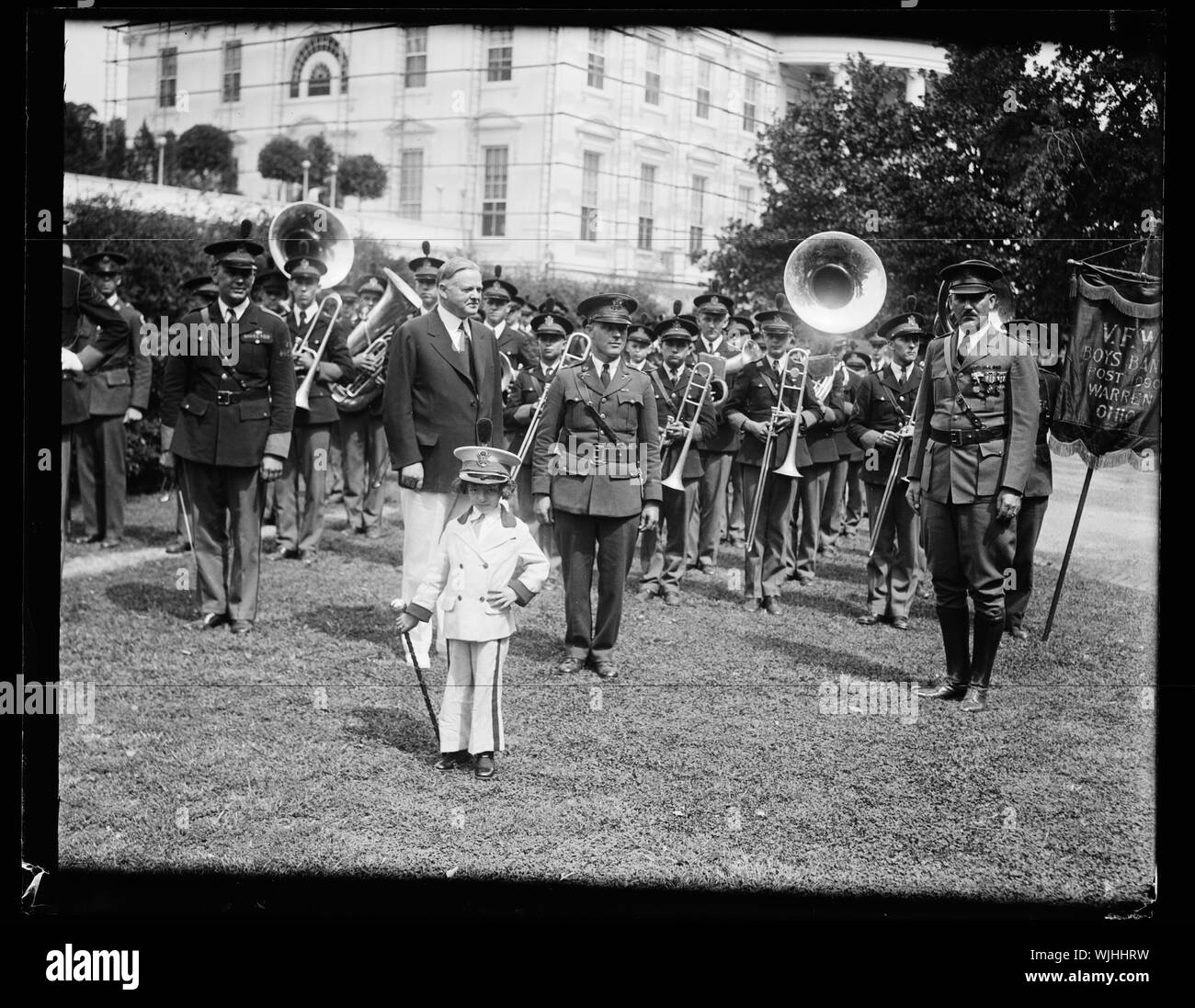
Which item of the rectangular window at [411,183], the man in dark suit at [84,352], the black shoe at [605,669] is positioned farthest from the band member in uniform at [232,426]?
the black shoe at [605,669]

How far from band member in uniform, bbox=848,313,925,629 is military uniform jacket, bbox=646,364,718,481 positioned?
3.62ft

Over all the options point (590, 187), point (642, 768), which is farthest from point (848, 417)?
point (642, 768)

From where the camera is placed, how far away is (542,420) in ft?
25.1

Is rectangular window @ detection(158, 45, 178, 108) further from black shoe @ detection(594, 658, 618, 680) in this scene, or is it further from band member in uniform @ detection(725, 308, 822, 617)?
band member in uniform @ detection(725, 308, 822, 617)

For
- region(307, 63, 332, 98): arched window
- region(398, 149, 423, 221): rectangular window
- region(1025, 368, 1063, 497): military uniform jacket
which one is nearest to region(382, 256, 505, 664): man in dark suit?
region(398, 149, 423, 221): rectangular window

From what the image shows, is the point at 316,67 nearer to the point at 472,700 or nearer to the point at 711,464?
the point at 472,700

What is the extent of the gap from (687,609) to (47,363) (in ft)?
18.2

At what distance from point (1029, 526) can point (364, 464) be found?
6371mm

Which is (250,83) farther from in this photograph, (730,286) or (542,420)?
(730,286)

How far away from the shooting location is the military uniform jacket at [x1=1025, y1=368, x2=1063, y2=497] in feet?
25.0

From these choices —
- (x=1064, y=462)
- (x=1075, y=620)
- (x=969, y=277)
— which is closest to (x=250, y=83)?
(x=969, y=277)

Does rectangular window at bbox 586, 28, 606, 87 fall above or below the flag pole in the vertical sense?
above

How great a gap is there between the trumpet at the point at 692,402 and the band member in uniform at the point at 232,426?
320 centimetres

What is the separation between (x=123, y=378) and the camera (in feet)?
35.2
